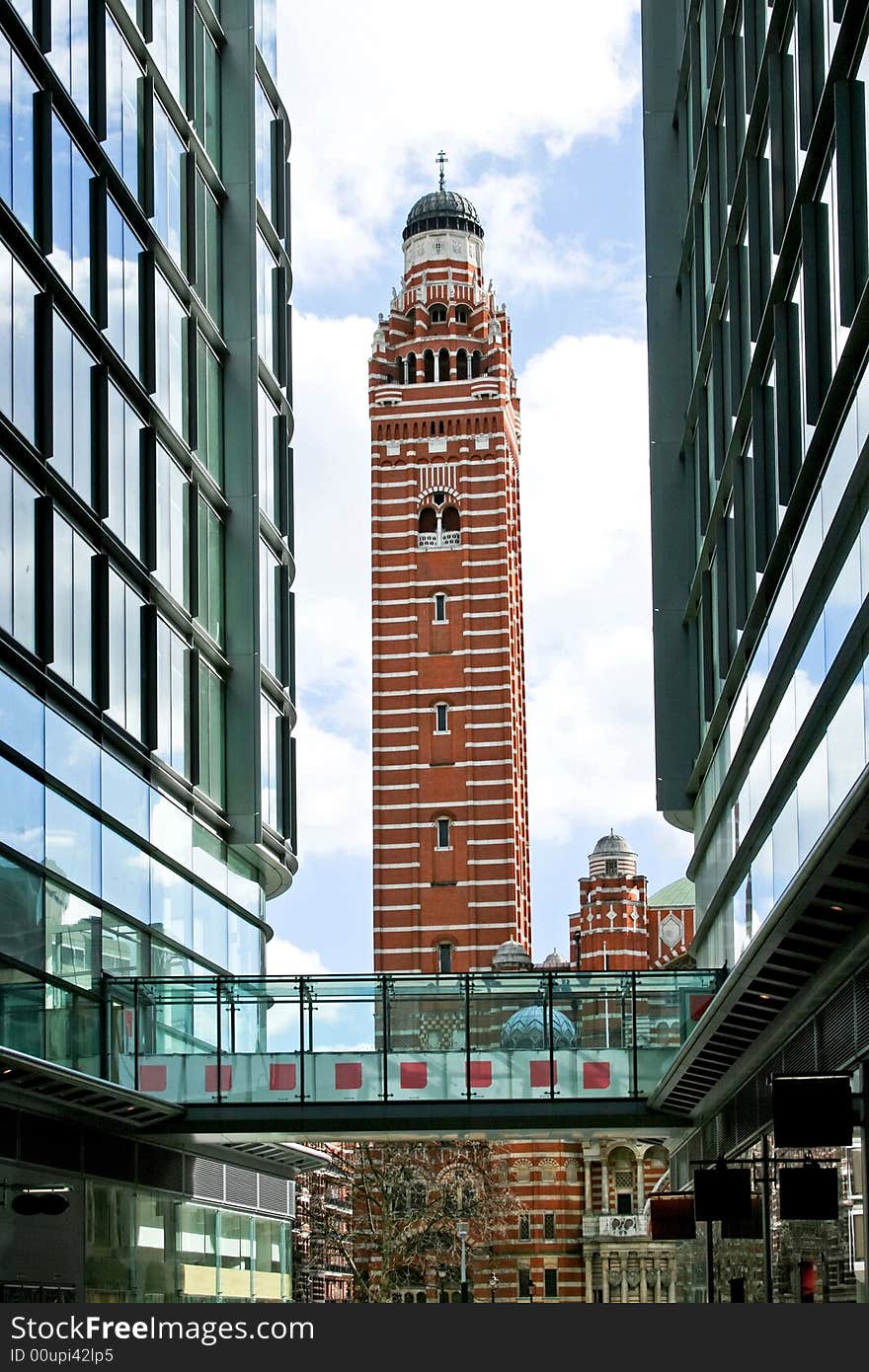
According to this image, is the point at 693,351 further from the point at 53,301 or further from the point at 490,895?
the point at 490,895

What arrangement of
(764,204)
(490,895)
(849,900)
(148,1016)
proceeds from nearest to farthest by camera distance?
(849,900) → (764,204) → (148,1016) → (490,895)

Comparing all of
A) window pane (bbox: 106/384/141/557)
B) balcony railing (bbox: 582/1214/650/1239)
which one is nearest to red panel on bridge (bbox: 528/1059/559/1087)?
window pane (bbox: 106/384/141/557)

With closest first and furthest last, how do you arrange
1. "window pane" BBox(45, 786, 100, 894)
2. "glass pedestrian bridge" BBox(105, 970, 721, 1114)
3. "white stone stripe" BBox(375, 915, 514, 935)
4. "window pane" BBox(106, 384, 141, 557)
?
"window pane" BBox(45, 786, 100, 894) < "window pane" BBox(106, 384, 141, 557) < "glass pedestrian bridge" BBox(105, 970, 721, 1114) < "white stone stripe" BBox(375, 915, 514, 935)

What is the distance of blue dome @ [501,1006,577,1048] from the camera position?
3303 centimetres

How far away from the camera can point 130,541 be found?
3344 cm

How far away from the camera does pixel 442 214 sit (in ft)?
395

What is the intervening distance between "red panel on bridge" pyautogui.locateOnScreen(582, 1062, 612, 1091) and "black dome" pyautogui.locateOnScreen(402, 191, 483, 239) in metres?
92.9

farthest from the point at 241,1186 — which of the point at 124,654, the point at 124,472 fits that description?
the point at 124,472

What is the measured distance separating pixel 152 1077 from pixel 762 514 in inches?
527

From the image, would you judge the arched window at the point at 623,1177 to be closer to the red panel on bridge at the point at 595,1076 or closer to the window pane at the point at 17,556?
the red panel on bridge at the point at 595,1076

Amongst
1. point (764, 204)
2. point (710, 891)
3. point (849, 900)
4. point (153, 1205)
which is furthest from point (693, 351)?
point (849, 900)

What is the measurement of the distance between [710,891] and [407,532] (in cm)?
7899

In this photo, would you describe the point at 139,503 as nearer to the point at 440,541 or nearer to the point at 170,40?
the point at 170,40

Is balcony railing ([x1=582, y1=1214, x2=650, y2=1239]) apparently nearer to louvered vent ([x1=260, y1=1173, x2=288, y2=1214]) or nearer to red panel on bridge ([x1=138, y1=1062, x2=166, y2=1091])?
louvered vent ([x1=260, y1=1173, x2=288, y2=1214])
